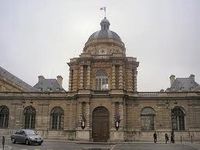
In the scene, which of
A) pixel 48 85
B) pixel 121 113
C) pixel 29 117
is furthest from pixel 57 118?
pixel 48 85

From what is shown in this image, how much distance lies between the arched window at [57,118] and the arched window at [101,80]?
6092 mm

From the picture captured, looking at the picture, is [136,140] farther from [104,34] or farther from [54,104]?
[104,34]

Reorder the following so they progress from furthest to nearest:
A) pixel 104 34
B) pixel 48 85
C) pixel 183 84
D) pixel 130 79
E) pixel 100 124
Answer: pixel 48 85 < pixel 183 84 < pixel 104 34 < pixel 130 79 < pixel 100 124

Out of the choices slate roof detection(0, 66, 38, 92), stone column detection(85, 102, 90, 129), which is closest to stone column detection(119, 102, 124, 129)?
stone column detection(85, 102, 90, 129)

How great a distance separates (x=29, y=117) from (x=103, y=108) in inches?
410

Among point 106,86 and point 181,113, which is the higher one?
point 106,86

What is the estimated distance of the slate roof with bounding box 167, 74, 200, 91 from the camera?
195ft

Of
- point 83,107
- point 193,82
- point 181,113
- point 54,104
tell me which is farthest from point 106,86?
point 193,82

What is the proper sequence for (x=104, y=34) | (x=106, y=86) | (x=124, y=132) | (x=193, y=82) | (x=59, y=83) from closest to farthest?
(x=124, y=132) → (x=106, y=86) → (x=104, y=34) → (x=193, y=82) → (x=59, y=83)

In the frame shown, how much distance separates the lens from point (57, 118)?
1775 inches

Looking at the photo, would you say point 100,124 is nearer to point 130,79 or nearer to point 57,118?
point 57,118

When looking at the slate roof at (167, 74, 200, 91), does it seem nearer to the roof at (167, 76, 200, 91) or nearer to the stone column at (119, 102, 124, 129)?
the roof at (167, 76, 200, 91)

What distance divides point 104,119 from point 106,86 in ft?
15.5

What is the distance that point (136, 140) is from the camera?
4275 centimetres
